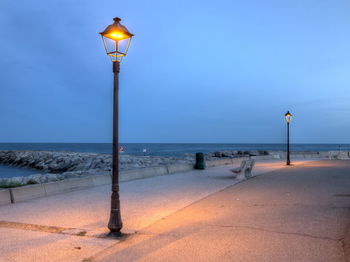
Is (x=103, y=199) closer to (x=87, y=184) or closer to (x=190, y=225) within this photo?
(x=87, y=184)

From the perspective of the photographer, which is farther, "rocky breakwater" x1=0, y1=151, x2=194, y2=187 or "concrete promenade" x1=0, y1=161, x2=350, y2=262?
"rocky breakwater" x1=0, y1=151, x2=194, y2=187

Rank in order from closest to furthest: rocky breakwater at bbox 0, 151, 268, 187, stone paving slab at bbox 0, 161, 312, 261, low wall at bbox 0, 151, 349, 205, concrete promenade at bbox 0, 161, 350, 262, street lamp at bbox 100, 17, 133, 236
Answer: concrete promenade at bbox 0, 161, 350, 262
stone paving slab at bbox 0, 161, 312, 261
street lamp at bbox 100, 17, 133, 236
low wall at bbox 0, 151, 349, 205
rocky breakwater at bbox 0, 151, 268, 187

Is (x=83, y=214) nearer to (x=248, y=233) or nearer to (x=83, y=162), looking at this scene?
(x=248, y=233)

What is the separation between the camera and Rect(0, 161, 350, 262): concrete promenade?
225 inches

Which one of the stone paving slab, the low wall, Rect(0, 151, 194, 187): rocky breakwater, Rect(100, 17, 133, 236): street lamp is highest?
Rect(100, 17, 133, 236): street lamp

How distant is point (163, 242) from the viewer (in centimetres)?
Result: 638

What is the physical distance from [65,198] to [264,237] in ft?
22.5

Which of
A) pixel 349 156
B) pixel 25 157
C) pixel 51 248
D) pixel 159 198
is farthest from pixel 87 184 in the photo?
pixel 25 157

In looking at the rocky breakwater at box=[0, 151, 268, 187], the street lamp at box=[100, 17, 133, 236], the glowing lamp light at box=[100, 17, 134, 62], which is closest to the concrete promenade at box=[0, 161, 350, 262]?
the street lamp at box=[100, 17, 133, 236]

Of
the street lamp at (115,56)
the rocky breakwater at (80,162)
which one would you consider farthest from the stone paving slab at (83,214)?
the rocky breakwater at (80,162)

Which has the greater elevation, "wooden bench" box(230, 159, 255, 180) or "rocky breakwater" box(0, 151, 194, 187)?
"wooden bench" box(230, 159, 255, 180)

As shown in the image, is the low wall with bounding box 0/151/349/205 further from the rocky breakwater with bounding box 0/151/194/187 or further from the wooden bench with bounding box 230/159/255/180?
the rocky breakwater with bounding box 0/151/194/187

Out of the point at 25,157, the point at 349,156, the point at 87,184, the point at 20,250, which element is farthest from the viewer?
the point at 25,157

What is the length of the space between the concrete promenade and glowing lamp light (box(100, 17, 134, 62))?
11.9 ft
